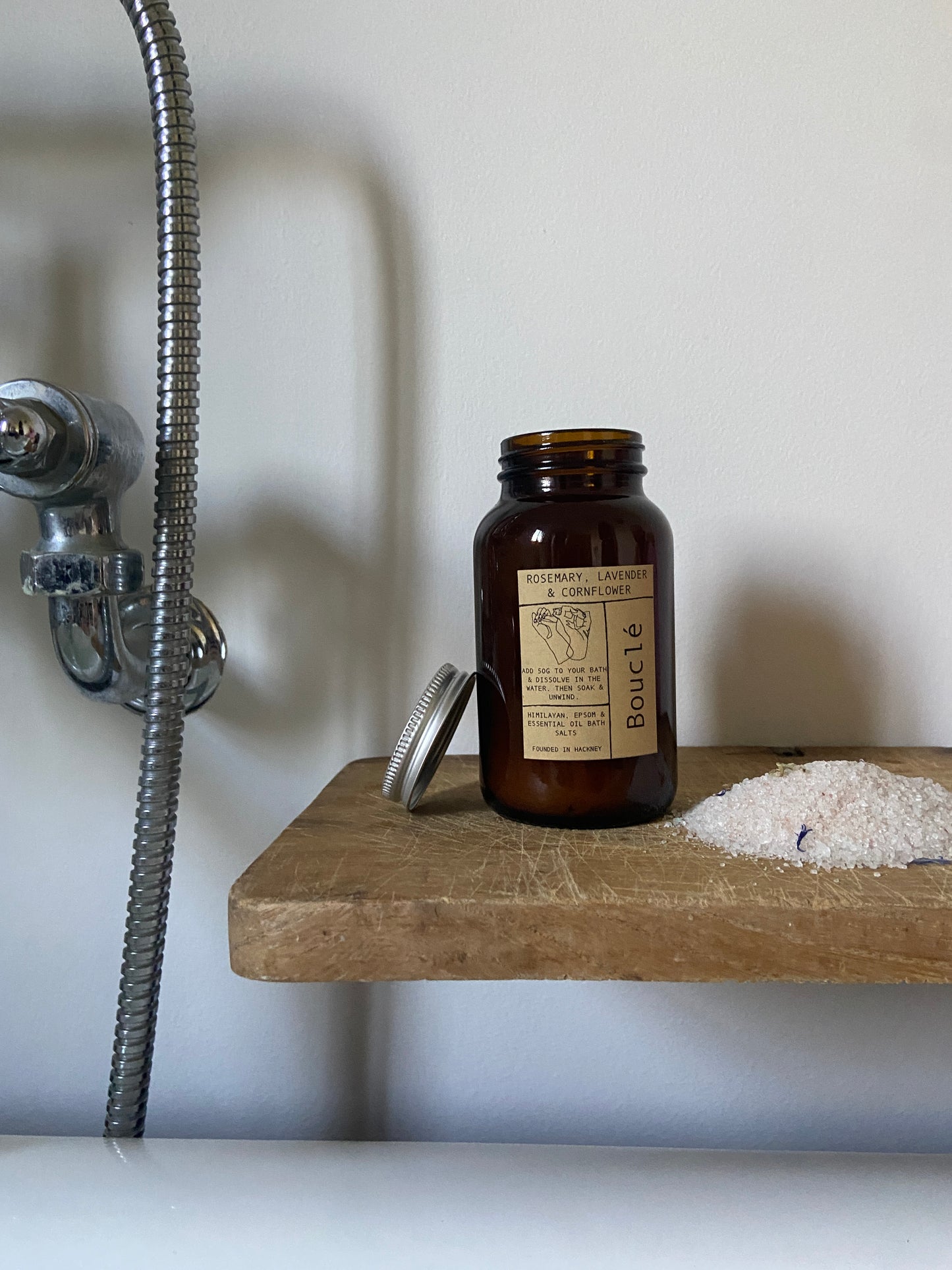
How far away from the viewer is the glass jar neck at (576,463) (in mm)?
385

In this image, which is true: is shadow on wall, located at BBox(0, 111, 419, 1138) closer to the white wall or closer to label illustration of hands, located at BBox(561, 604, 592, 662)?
the white wall

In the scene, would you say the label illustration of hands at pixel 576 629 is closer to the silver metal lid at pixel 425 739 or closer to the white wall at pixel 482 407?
the silver metal lid at pixel 425 739

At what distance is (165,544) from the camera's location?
443 millimetres

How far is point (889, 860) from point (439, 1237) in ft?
0.76

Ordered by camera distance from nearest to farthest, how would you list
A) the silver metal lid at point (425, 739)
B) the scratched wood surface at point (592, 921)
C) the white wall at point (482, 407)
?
the scratched wood surface at point (592, 921), the silver metal lid at point (425, 739), the white wall at point (482, 407)

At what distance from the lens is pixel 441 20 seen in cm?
51

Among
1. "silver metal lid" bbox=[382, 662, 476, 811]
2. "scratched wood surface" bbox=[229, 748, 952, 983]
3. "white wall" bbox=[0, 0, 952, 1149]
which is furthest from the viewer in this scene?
"white wall" bbox=[0, 0, 952, 1149]

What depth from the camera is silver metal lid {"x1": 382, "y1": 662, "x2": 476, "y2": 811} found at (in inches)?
15.9

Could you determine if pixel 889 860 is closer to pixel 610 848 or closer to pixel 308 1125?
pixel 610 848

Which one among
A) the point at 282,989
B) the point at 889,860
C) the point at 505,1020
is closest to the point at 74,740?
the point at 282,989

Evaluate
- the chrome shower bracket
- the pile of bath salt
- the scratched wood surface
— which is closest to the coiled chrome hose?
the chrome shower bracket

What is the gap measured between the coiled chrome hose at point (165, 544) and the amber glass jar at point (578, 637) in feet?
Answer: 0.52

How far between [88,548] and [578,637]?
269 mm

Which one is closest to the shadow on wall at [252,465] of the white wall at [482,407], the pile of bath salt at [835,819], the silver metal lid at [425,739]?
the white wall at [482,407]
